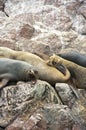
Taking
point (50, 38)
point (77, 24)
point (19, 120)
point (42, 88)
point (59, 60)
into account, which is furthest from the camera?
point (77, 24)

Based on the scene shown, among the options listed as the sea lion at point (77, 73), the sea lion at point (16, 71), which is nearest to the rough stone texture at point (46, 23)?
the sea lion at point (77, 73)

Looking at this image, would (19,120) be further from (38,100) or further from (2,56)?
(2,56)

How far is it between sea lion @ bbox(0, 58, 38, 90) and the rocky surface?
337 millimetres

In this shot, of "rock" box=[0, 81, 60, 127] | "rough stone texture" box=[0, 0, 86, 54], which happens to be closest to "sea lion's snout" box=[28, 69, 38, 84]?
"rock" box=[0, 81, 60, 127]

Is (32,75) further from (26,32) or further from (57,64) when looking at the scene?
(26,32)

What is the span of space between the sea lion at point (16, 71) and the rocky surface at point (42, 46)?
0.34m

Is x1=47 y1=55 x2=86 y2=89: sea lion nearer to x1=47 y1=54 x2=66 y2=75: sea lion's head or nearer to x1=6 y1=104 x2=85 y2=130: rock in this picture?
→ x1=47 y1=54 x2=66 y2=75: sea lion's head

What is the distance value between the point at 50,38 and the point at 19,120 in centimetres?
505

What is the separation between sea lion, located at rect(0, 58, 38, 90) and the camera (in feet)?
29.1

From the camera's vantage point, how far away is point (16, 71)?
354 inches

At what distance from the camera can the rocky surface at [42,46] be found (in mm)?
8117

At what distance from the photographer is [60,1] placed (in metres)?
14.6

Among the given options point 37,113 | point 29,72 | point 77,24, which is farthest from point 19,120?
point 77,24

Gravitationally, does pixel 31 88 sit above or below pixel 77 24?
above
